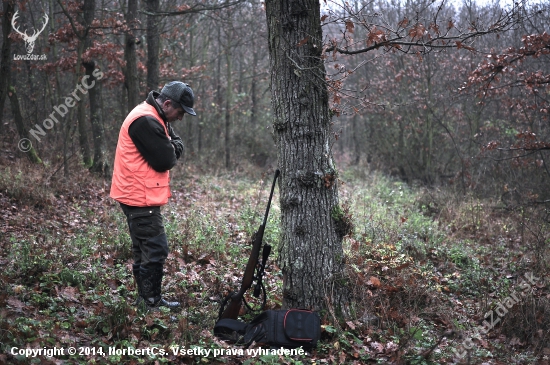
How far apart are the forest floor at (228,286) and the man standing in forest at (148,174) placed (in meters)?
0.45

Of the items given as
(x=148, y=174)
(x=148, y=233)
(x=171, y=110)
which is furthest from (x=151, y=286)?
(x=171, y=110)

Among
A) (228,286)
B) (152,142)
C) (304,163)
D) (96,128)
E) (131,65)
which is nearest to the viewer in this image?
(152,142)

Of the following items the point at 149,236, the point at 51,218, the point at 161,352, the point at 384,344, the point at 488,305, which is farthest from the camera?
the point at 51,218

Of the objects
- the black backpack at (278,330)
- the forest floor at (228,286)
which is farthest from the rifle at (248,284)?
the forest floor at (228,286)

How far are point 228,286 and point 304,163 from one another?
2013 millimetres

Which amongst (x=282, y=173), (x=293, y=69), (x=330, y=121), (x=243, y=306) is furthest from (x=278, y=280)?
(x=293, y=69)

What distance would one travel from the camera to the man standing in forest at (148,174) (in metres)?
5.04

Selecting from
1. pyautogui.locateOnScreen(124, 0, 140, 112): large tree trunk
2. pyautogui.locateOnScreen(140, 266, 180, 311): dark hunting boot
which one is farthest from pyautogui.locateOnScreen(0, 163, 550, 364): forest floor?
pyautogui.locateOnScreen(124, 0, 140, 112): large tree trunk

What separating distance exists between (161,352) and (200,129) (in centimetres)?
1934

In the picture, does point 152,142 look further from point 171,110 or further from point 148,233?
point 148,233

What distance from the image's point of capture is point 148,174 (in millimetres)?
5098

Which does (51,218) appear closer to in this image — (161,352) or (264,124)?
(161,352)

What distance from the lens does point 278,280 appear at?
668 cm

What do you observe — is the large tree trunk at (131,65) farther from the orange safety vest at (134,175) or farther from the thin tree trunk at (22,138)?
the orange safety vest at (134,175)
